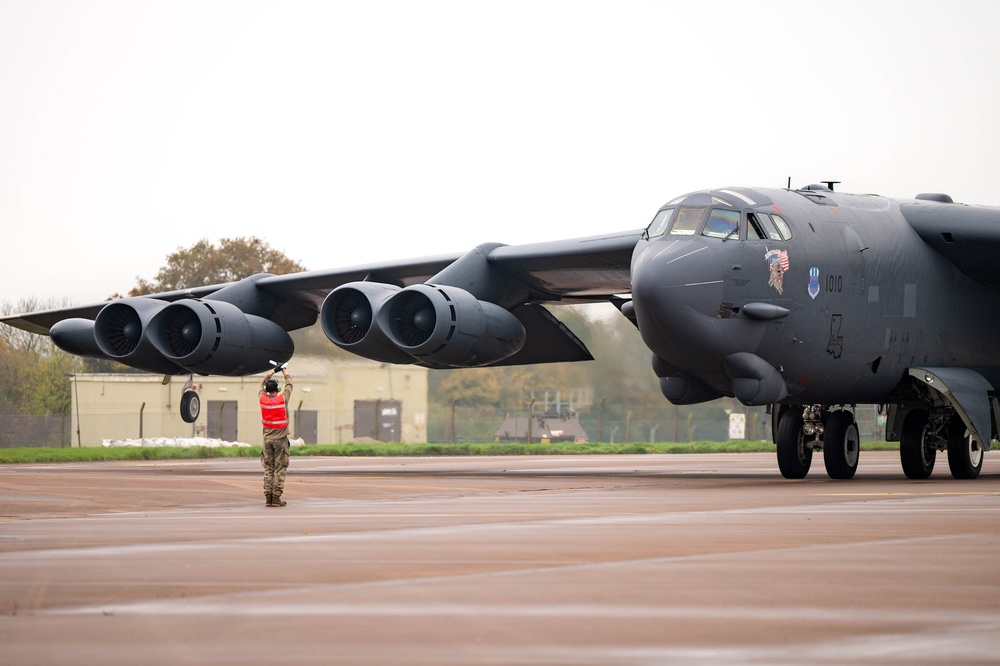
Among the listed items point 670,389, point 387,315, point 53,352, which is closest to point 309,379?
point 387,315

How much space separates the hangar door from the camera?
39.1 metres

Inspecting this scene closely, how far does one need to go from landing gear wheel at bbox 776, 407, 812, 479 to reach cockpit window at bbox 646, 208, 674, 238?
11.3 ft

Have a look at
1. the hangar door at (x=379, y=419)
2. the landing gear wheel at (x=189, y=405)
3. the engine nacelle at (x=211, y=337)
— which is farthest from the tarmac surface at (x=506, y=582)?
the hangar door at (x=379, y=419)

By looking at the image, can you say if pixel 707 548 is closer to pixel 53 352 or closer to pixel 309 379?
pixel 309 379

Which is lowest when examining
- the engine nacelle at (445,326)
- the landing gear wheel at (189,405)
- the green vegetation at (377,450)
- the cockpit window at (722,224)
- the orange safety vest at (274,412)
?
the green vegetation at (377,450)

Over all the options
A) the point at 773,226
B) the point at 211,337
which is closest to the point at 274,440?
the point at 773,226

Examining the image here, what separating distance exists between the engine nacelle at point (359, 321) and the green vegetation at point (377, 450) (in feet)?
34.3

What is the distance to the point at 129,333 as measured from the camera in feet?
76.9

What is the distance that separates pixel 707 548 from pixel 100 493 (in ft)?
29.0

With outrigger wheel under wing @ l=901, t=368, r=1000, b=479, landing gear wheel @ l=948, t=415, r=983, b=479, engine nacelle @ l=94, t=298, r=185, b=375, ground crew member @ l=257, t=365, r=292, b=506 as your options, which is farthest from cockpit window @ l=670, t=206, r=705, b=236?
engine nacelle @ l=94, t=298, r=185, b=375

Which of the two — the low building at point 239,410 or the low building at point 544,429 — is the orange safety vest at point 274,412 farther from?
the low building at point 544,429

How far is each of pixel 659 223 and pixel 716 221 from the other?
2.41 ft

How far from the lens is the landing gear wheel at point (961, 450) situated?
740 inches

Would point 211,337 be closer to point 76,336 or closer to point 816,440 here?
point 76,336
